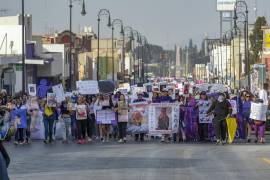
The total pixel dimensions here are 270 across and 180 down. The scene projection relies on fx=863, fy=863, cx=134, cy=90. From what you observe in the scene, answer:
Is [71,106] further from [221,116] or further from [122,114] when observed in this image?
[221,116]

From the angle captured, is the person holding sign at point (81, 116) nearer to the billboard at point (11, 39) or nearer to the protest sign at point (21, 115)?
the protest sign at point (21, 115)

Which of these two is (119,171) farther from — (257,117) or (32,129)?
(32,129)

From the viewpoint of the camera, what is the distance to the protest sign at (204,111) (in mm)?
29312

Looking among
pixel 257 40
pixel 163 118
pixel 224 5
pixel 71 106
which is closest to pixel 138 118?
pixel 163 118

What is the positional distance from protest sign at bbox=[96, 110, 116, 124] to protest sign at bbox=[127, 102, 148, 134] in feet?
2.11

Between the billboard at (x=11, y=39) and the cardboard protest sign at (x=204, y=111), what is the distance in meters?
51.5

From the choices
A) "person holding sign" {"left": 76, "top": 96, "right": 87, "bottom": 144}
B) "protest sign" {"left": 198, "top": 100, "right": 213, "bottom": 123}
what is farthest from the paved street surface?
"person holding sign" {"left": 76, "top": 96, "right": 87, "bottom": 144}

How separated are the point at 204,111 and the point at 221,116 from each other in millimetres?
1281

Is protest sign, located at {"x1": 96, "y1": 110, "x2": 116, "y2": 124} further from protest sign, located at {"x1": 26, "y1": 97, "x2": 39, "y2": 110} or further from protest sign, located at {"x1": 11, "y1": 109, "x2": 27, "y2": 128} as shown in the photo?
protest sign, located at {"x1": 11, "y1": 109, "x2": 27, "y2": 128}

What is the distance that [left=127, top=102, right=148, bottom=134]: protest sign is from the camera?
30688 mm

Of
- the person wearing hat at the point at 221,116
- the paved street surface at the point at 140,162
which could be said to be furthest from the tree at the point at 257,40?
the paved street surface at the point at 140,162

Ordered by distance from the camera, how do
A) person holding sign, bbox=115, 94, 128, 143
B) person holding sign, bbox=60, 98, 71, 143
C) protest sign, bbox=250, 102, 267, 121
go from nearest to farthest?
protest sign, bbox=250, 102, 267, 121 < person holding sign, bbox=115, 94, 128, 143 < person holding sign, bbox=60, 98, 71, 143

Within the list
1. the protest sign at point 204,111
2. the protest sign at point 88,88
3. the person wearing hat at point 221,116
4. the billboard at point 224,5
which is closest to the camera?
the person wearing hat at point 221,116

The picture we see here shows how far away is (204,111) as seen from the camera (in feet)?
96.4
